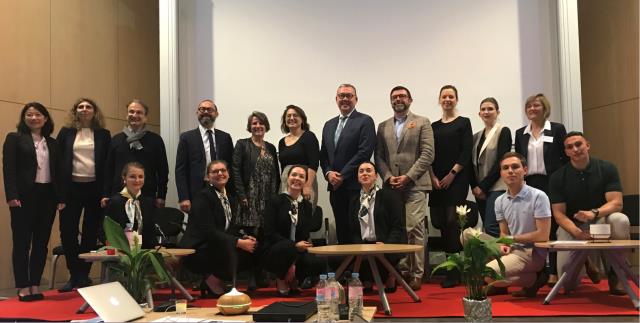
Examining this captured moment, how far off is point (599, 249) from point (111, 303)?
3128 mm

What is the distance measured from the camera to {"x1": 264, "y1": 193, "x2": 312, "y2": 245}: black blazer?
191 inches

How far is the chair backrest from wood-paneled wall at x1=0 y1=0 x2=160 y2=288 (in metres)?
1.61

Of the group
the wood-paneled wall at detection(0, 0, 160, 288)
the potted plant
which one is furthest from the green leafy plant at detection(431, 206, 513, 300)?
the wood-paneled wall at detection(0, 0, 160, 288)

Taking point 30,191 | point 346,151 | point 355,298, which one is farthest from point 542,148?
point 30,191

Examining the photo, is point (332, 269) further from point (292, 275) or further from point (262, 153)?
point (262, 153)

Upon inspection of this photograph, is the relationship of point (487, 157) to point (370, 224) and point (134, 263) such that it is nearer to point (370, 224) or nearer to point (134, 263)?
point (370, 224)

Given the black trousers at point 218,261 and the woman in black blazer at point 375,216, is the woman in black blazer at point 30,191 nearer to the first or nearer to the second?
the black trousers at point 218,261

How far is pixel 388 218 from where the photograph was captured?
15.5ft

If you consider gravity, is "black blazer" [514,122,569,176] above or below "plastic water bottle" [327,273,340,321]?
above

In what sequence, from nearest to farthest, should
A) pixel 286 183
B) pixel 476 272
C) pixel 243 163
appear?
1. pixel 476 272
2. pixel 286 183
3. pixel 243 163

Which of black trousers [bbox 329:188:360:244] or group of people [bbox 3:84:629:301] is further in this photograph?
black trousers [bbox 329:188:360:244]

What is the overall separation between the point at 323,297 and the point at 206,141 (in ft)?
10.4

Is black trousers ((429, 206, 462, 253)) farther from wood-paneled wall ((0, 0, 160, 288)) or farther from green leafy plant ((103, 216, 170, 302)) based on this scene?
wood-paneled wall ((0, 0, 160, 288))

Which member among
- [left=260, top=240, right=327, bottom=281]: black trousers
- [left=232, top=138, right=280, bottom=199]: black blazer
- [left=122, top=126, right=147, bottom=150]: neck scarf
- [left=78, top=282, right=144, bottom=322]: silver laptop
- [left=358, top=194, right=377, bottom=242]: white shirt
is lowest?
[left=260, top=240, right=327, bottom=281]: black trousers
